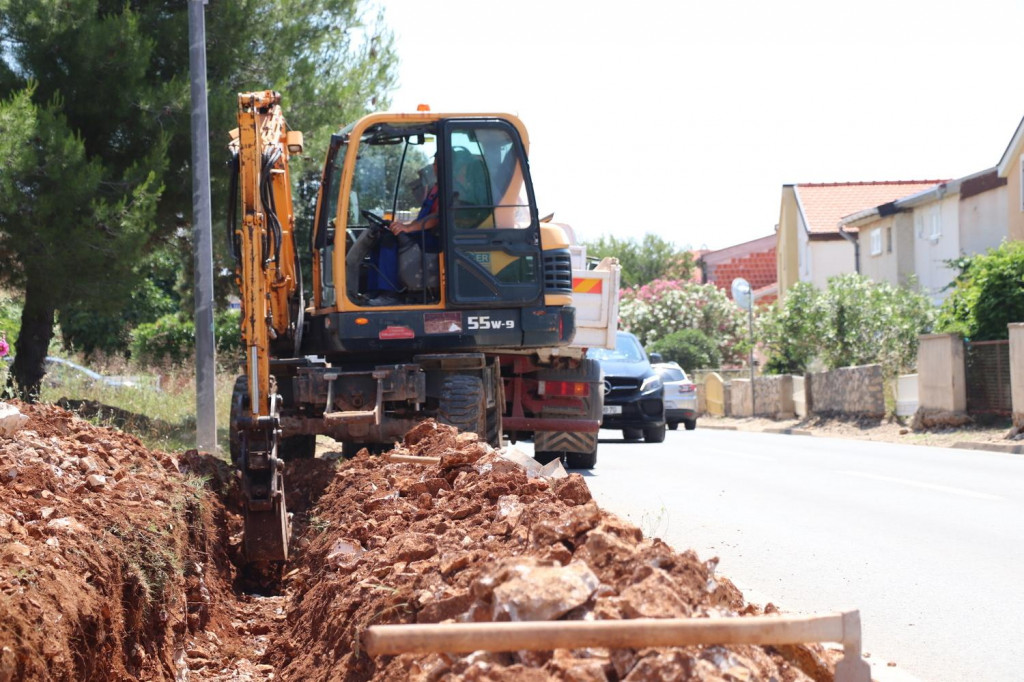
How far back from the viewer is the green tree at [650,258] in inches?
2923

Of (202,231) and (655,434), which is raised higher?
(202,231)

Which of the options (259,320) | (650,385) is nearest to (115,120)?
(259,320)

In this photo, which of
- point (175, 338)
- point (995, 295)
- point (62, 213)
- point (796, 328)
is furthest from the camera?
point (796, 328)

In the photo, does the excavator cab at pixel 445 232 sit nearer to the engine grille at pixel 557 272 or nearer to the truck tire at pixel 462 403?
the engine grille at pixel 557 272

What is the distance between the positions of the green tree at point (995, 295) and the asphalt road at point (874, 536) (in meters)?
6.28

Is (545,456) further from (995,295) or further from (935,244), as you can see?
(935,244)

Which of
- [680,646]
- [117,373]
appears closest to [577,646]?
[680,646]

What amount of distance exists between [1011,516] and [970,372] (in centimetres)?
1375

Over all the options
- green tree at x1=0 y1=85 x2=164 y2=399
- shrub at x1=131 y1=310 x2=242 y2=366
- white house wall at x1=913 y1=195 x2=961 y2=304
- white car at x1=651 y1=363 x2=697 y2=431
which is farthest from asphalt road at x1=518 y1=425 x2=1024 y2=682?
white house wall at x1=913 y1=195 x2=961 y2=304

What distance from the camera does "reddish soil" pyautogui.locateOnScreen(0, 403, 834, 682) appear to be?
397cm

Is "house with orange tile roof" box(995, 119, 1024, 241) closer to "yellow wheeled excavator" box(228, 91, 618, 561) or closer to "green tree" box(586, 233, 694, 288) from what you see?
"yellow wheeled excavator" box(228, 91, 618, 561)

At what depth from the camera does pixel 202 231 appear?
1445 cm

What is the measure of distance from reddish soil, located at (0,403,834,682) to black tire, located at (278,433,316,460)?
2833 mm

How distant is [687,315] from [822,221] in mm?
7912
